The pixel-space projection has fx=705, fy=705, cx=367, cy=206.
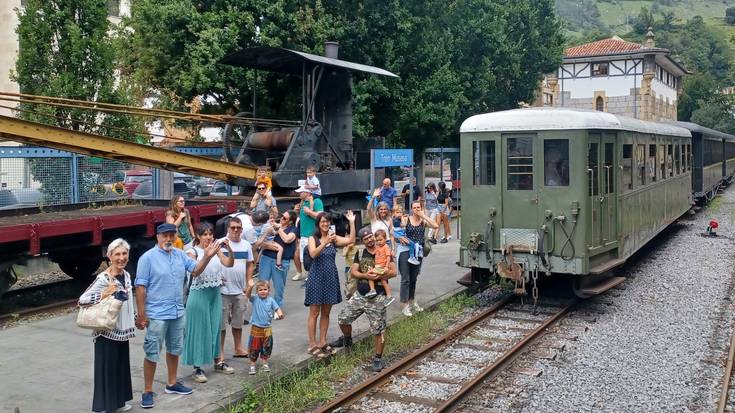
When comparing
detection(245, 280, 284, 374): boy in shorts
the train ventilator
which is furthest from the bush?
detection(245, 280, 284, 374): boy in shorts

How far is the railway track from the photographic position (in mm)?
6946

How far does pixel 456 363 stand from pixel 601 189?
4012mm

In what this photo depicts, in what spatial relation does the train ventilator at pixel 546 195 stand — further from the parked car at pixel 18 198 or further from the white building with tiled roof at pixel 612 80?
the white building with tiled roof at pixel 612 80

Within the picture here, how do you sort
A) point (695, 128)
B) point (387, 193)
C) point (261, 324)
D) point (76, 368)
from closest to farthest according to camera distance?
point (261, 324) < point (76, 368) < point (387, 193) < point (695, 128)

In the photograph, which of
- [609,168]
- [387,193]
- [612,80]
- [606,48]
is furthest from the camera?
[612,80]

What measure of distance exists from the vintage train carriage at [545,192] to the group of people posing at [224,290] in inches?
47.3

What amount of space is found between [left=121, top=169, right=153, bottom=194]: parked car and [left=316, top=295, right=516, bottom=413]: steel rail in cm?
891

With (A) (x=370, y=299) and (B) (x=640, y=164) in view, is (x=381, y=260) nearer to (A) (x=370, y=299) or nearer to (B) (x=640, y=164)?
(A) (x=370, y=299)

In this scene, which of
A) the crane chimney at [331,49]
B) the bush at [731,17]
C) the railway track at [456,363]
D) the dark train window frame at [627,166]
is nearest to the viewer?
the railway track at [456,363]

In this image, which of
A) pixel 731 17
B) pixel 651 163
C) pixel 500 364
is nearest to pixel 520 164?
pixel 500 364

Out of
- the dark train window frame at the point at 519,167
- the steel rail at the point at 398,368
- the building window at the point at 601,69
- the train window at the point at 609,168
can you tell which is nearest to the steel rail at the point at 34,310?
the steel rail at the point at 398,368

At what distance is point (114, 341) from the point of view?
603 cm

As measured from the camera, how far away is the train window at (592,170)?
10.3 meters

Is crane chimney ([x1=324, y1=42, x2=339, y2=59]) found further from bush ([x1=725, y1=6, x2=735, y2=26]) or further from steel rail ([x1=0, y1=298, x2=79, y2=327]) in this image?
bush ([x1=725, y1=6, x2=735, y2=26])
